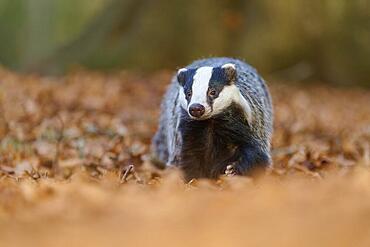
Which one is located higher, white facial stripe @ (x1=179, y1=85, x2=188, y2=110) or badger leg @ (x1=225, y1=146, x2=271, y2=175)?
white facial stripe @ (x1=179, y1=85, x2=188, y2=110)

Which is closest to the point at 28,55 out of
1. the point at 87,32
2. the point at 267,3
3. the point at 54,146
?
the point at 87,32

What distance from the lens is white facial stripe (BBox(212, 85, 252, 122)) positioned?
6723 millimetres

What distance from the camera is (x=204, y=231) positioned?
3.74 m

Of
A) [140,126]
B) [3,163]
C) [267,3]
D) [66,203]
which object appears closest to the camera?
[66,203]

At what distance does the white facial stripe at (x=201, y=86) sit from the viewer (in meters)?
6.61

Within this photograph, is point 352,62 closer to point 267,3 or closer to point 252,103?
point 267,3

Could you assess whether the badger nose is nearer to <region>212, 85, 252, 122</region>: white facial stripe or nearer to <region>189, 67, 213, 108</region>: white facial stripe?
<region>189, 67, 213, 108</region>: white facial stripe

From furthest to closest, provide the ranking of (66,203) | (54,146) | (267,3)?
(267,3) < (54,146) < (66,203)

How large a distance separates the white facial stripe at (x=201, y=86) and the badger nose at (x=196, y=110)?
0.04 metres

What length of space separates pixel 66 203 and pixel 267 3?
36.5 feet

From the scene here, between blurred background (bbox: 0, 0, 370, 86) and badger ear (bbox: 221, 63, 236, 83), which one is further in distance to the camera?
blurred background (bbox: 0, 0, 370, 86)

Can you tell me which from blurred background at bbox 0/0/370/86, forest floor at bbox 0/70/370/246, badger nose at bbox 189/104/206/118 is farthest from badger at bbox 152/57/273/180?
blurred background at bbox 0/0/370/86

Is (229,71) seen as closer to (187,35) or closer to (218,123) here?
(218,123)

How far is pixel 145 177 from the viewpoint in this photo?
7.35 m
